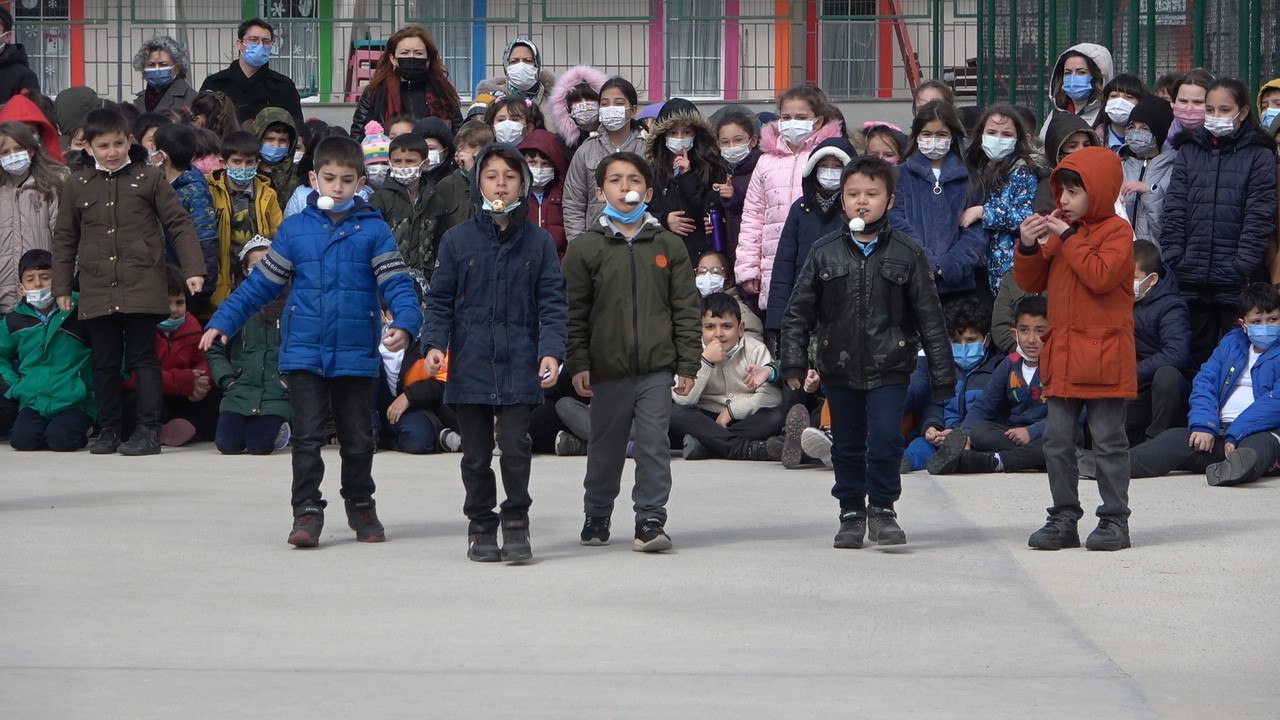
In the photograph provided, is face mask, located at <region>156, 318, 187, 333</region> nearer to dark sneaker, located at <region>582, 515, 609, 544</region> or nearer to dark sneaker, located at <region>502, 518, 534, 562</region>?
dark sneaker, located at <region>582, 515, 609, 544</region>

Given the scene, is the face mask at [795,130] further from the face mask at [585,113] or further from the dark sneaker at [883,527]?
the dark sneaker at [883,527]

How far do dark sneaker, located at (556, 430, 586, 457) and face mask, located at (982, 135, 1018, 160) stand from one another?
10.8 feet

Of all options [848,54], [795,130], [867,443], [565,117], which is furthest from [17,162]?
[848,54]

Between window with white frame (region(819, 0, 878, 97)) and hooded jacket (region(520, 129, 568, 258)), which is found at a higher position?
window with white frame (region(819, 0, 878, 97))

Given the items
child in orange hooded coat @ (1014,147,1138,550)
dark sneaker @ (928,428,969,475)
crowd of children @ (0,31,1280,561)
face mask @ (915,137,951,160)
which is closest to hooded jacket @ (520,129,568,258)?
crowd of children @ (0,31,1280,561)

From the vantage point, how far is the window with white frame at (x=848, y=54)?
2231 cm

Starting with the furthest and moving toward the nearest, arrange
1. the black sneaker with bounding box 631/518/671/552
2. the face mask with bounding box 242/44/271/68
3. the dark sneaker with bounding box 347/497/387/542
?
the face mask with bounding box 242/44/271/68 < the dark sneaker with bounding box 347/497/387/542 < the black sneaker with bounding box 631/518/671/552

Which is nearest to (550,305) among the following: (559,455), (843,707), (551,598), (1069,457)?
(551,598)

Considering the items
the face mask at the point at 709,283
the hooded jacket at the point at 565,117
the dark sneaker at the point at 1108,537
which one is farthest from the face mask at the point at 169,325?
the dark sneaker at the point at 1108,537

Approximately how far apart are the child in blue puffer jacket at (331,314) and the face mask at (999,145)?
16.9ft

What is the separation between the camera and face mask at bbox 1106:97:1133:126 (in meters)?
12.5

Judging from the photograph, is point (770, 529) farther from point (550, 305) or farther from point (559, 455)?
point (559, 455)

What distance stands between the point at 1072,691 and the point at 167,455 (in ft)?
25.1

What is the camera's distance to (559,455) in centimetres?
1196
